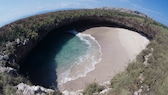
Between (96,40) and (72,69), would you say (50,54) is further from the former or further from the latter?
(96,40)

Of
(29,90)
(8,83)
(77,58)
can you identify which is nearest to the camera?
(29,90)

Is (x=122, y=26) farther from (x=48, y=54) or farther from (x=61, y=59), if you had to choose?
(x=61, y=59)

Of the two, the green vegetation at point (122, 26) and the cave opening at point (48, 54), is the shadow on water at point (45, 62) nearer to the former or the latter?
the cave opening at point (48, 54)

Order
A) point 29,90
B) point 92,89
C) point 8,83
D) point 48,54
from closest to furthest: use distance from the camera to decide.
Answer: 1. point 29,90
2. point 8,83
3. point 92,89
4. point 48,54

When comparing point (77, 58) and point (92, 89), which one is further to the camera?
point (77, 58)

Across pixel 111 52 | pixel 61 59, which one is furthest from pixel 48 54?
pixel 111 52

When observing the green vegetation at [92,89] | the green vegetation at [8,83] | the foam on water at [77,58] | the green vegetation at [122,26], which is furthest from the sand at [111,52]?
the green vegetation at [8,83]

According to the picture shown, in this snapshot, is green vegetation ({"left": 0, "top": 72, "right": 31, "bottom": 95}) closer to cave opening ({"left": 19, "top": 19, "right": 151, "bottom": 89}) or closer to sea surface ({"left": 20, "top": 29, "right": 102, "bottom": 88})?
cave opening ({"left": 19, "top": 19, "right": 151, "bottom": 89})

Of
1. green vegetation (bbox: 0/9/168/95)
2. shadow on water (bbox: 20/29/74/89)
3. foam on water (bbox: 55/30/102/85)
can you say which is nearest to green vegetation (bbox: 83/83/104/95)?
green vegetation (bbox: 0/9/168/95)
